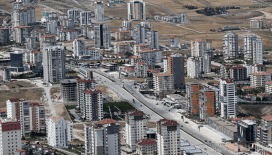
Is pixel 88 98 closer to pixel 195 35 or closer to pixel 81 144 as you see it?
pixel 81 144

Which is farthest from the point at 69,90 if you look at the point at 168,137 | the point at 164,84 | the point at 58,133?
the point at 168,137

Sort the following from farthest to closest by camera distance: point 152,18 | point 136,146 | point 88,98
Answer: point 152,18 → point 88,98 → point 136,146

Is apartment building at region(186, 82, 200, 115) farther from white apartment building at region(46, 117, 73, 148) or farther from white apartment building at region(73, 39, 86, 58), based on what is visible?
white apartment building at region(73, 39, 86, 58)

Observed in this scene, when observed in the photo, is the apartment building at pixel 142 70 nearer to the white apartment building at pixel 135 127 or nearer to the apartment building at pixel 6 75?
the apartment building at pixel 6 75

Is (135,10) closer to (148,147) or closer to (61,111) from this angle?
(61,111)

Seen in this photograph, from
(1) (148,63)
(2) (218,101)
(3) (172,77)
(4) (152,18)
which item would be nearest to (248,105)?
(2) (218,101)

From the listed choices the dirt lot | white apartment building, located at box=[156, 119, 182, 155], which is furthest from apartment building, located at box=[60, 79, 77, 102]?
white apartment building, located at box=[156, 119, 182, 155]
